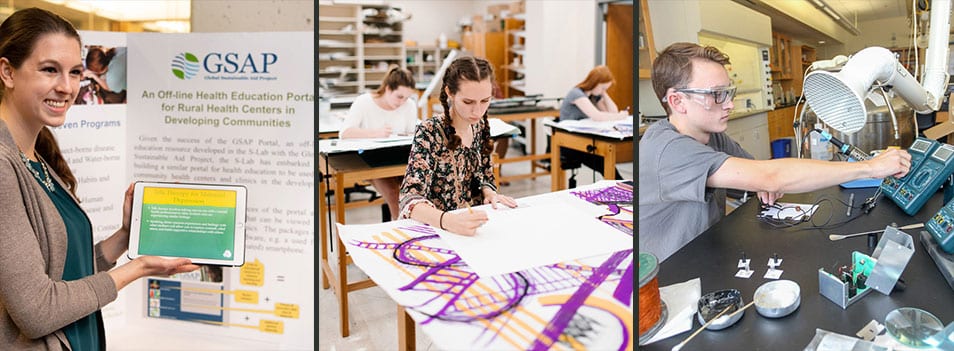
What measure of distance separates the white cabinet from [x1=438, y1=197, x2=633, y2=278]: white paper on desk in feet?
1.26

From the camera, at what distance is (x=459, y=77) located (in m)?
1.50

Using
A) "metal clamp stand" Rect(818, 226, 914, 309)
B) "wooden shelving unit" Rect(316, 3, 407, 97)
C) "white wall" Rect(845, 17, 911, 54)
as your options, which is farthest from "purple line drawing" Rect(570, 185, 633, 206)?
"wooden shelving unit" Rect(316, 3, 407, 97)

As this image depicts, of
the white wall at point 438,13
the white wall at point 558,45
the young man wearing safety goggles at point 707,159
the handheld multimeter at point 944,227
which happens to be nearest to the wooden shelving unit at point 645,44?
the young man wearing safety goggles at point 707,159

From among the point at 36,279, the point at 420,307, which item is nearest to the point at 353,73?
the point at 36,279

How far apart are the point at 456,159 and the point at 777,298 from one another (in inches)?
29.7

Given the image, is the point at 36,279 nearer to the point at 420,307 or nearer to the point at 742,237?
the point at 420,307

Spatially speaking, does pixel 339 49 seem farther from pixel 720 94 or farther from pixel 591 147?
pixel 720 94

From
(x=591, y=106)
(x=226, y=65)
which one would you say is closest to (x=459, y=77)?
(x=591, y=106)

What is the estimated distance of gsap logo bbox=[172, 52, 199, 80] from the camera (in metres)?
2.19

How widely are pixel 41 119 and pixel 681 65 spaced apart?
1.69 m

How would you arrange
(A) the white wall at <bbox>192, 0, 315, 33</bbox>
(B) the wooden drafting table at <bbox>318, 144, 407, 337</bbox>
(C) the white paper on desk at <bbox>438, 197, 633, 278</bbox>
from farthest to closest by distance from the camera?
(A) the white wall at <bbox>192, 0, 315, 33</bbox>
(B) the wooden drafting table at <bbox>318, 144, 407, 337</bbox>
(C) the white paper on desk at <bbox>438, 197, 633, 278</bbox>

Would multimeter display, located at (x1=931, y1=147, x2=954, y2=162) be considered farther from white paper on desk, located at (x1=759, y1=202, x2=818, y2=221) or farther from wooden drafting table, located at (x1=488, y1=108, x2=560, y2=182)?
wooden drafting table, located at (x1=488, y1=108, x2=560, y2=182)

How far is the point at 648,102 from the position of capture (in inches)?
50.9

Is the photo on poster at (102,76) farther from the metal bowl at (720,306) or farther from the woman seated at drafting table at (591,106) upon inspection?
the metal bowl at (720,306)
